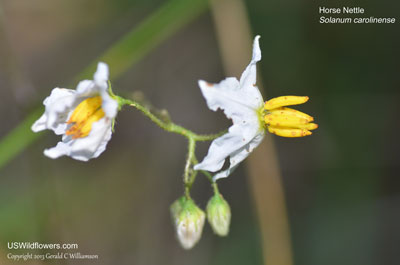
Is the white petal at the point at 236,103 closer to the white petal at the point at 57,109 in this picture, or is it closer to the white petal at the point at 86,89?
the white petal at the point at 86,89

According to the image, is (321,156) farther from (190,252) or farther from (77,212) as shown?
(77,212)

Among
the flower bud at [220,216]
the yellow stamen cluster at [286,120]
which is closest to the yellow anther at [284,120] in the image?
the yellow stamen cluster at [286,120]

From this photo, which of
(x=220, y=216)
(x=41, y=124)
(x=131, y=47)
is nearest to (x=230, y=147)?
(x=220, y=216)

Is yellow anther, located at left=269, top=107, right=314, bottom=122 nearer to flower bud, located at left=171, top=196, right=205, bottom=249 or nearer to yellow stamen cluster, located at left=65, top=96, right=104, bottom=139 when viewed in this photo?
flower bud, located at left=171, top=196, right=205, bottom=249

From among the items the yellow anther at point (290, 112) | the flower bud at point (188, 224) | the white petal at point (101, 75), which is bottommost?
the flower bud at point (188, 224)

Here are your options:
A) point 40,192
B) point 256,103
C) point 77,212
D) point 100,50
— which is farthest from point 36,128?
point 100,50

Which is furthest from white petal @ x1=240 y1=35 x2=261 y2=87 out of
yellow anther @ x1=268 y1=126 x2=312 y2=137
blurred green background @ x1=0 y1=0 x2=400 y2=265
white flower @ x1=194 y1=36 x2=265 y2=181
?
blurred green background @ x1=0 y1=0 x2=400 y2=265

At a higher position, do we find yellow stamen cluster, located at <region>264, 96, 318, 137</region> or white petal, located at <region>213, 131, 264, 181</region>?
yellow stamen cluster, located at <region>264, 96, 318, 137</region>
